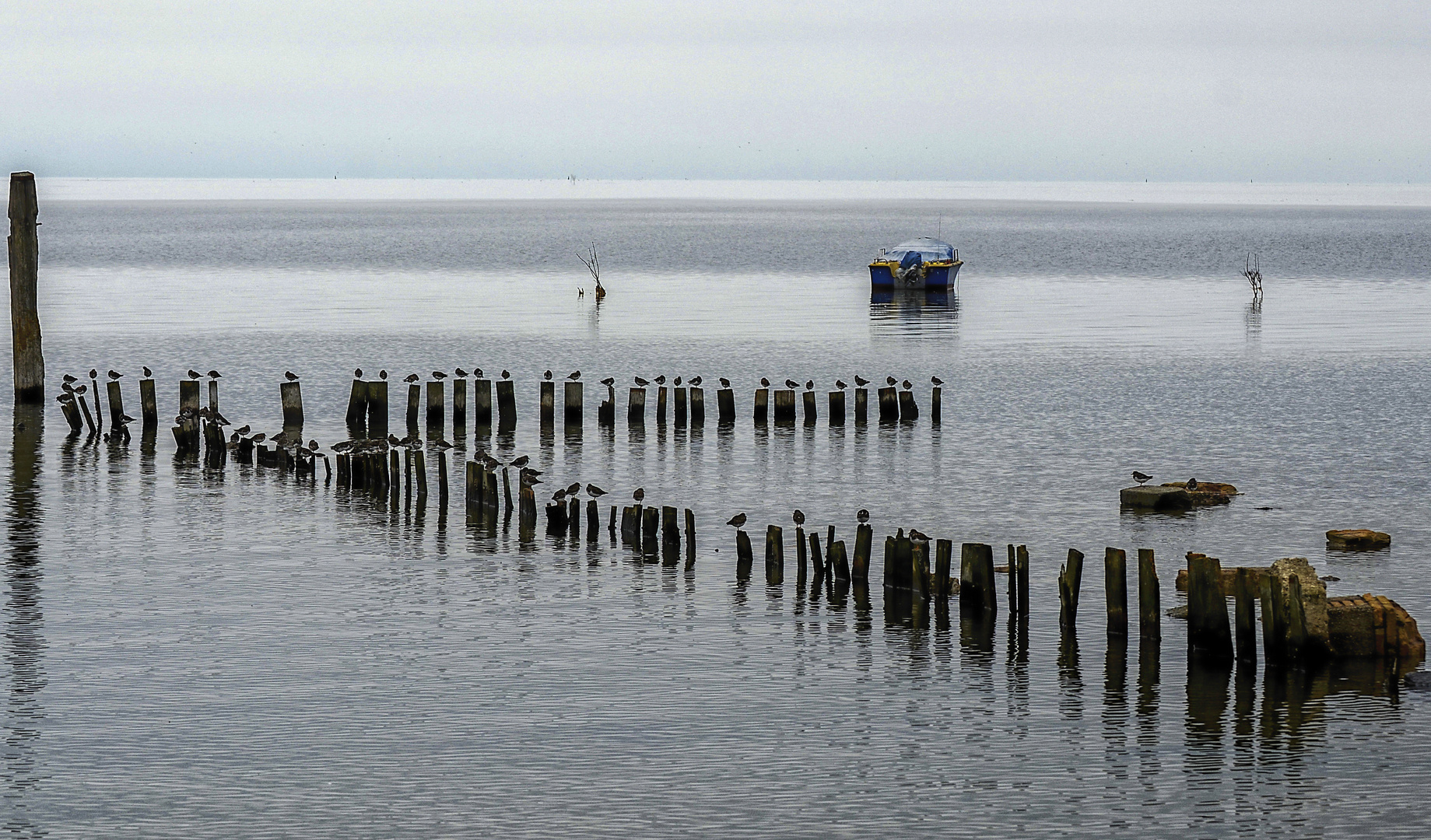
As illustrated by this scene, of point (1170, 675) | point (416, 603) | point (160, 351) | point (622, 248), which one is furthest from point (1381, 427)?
point (622, 248)

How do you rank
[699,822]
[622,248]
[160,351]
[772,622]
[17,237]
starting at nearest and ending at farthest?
1. [699,822]
2. [772,622]
3. [17,237]
4. [160,351]
5. [622,248]

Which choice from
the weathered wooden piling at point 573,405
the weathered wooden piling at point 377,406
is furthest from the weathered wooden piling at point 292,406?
the weathered wooden piling at point 573,405

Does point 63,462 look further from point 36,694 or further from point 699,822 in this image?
point 699,822

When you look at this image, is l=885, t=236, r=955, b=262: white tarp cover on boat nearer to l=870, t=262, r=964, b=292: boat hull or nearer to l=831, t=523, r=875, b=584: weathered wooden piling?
l=870, t=262, r=964, b=292: boat hull

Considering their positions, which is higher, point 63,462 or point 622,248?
point 622,248

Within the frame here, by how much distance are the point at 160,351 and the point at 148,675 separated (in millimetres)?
38801

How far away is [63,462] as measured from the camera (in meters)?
33.4

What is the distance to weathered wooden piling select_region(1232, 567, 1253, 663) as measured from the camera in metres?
19.2

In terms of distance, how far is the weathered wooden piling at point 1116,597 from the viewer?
2017cm

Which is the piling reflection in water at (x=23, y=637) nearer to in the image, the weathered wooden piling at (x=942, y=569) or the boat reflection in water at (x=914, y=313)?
the weathered wooden piling at (x=942, y=569)

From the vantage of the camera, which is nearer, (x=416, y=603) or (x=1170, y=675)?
(x=1170, y=675)

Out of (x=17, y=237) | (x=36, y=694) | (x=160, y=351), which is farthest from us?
(x=160, y=351)

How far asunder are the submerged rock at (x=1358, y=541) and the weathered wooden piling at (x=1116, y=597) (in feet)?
23.5

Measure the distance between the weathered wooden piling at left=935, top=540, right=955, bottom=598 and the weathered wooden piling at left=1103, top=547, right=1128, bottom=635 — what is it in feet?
7.27
